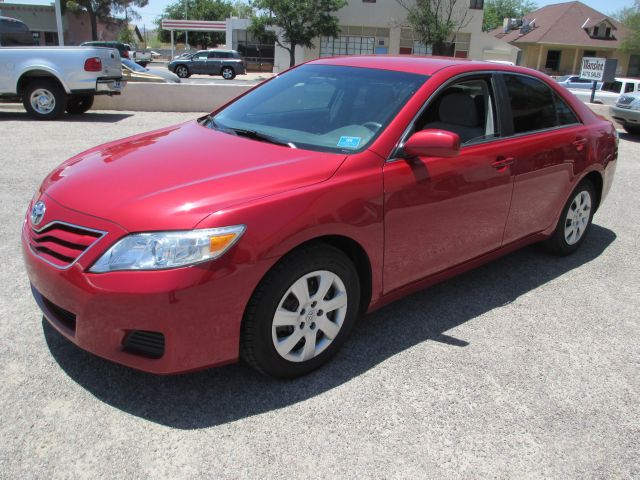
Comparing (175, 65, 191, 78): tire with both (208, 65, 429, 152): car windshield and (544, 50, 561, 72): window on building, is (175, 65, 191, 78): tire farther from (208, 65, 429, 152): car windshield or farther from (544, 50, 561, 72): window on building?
(208, 65, 429, 152): car windshield

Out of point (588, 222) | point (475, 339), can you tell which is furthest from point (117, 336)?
point (588, 222)

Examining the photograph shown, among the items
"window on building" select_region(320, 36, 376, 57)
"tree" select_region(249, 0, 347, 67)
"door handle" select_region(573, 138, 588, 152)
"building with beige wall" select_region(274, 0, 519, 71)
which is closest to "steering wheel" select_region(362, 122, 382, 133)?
"door handle" select_region(573, 138, 588, 152)

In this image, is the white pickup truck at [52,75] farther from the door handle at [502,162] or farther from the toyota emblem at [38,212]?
the door handle at [502,162]

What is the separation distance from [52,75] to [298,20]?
2991 centimetres

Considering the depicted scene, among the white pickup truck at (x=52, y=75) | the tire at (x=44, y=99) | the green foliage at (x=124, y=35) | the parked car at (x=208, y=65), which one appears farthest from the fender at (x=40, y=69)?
the green foliage at (x=124, y=35)

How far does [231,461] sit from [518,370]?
1709mm

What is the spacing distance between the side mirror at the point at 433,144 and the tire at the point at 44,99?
9.96 metres

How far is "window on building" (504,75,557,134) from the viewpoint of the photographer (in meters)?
4.02

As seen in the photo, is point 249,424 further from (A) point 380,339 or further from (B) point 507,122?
(B) point 507,122

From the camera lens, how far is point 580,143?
14.9 feet

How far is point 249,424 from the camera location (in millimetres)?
2637

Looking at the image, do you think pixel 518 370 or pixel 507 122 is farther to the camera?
pixel 507 122

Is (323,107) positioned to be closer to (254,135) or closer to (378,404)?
(254,135)

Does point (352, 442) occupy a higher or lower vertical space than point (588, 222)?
lower
